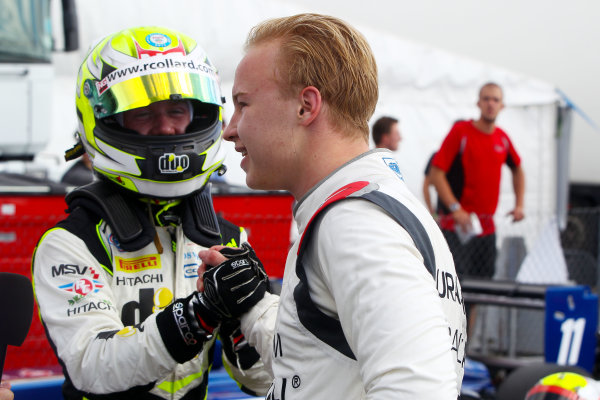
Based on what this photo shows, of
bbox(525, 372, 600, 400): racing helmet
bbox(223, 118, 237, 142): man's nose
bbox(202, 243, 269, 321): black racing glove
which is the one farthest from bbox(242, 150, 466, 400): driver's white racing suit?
bbox(525, 372, 600, 400): racing helmet

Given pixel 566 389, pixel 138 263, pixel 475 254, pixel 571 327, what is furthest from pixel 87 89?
pixel 475 254

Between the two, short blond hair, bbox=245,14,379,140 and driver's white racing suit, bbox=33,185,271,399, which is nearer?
short blond hair, bbox=245,14,379,140

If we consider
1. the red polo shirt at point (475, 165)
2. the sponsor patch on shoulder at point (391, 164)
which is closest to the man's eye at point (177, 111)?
the sponsor patch on shoulder at point (391, 164)

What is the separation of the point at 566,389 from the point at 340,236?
1.32 m

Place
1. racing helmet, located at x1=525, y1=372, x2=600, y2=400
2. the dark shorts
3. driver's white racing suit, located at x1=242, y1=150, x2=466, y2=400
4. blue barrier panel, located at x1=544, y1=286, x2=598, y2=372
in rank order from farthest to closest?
1. the dark shorts
2. blue barrier panel, located at x1=544, y1=286, x2=598, y2=372
3. racing helmet, located at x1=525, y1=372, x2=600, y2=400
4. driver's white racing suit, located at x1=242, y1=150, x2=466, y2=400

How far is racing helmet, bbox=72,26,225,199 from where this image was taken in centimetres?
209

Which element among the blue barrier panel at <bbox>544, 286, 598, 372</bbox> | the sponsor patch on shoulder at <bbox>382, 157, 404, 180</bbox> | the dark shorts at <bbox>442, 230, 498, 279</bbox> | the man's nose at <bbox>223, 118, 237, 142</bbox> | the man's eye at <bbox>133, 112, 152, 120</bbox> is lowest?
the dark shorts at <bbox>442, 230, 498, 279</bbox>

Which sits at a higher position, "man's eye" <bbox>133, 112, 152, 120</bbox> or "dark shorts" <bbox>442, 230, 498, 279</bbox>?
"man's eye" <bbox>133, 112, 152, 120</bbox>

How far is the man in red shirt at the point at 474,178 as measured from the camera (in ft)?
18.0

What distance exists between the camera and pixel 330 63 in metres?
1.34

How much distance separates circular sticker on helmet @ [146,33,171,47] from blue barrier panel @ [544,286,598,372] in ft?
8.21

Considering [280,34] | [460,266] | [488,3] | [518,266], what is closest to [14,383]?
[280,34]

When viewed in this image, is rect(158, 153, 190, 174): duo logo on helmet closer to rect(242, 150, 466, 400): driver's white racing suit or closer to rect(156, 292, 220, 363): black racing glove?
rect(156, 292, 220, 363): black racing glove

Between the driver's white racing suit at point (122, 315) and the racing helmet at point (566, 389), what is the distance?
801mm
